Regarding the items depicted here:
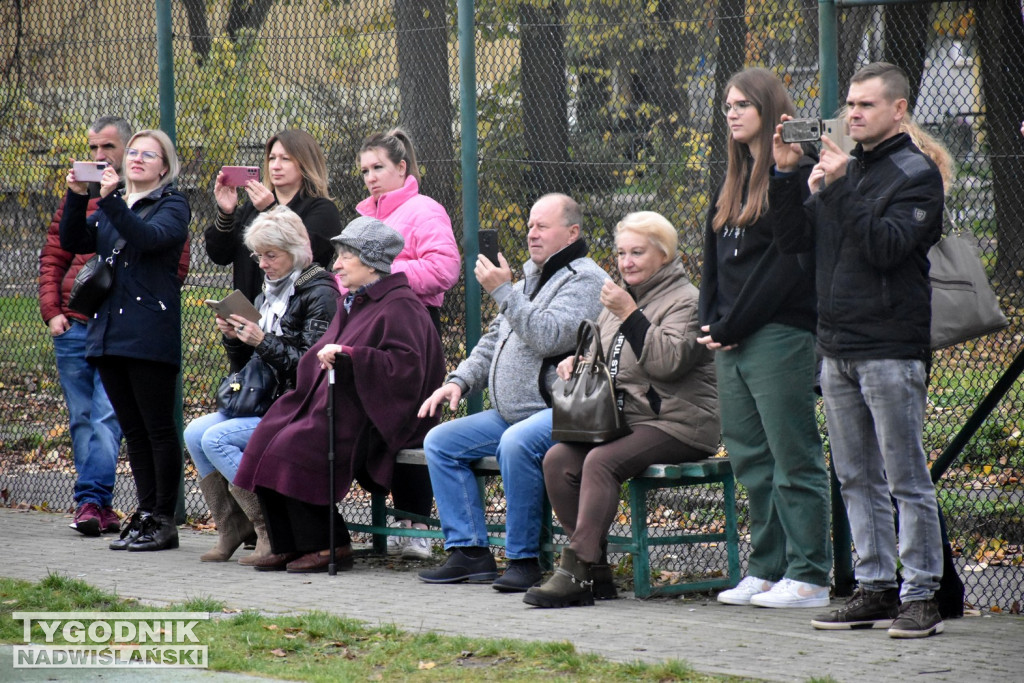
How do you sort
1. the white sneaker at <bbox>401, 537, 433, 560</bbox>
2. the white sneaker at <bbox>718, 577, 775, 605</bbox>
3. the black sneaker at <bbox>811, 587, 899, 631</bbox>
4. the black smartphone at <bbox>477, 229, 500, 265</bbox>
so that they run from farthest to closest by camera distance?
the white sneaker at <bbox>401, 537, 433, 560</bbox>
the black smartphone at <bbox>477, 229, 500, 265</bbox>
the white sneaker at <bbox>718, 577, 775, 605</bbox>
the black sneaker at <bbox>811, 587, 899, 631</bbox>

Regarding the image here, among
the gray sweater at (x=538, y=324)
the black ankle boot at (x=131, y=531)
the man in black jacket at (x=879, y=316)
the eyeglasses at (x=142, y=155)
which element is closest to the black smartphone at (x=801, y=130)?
the man in black jacket at (x=879, y=316)

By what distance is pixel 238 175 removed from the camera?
7.56 metres

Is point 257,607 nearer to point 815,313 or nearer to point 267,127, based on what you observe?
point 815,313

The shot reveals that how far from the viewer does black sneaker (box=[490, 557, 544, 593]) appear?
20.6 ft

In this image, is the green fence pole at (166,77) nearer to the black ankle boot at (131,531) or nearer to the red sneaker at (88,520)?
the red sneaker at (88,520)

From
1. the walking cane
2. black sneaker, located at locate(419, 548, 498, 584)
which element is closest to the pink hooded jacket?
the walking cane

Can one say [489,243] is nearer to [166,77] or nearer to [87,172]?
[87,172]

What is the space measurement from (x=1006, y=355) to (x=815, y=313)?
80 centimetres

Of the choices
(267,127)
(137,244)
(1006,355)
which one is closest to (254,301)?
(137,244)

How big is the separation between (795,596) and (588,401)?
112 centimetres

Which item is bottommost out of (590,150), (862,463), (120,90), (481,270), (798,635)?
(798,635)

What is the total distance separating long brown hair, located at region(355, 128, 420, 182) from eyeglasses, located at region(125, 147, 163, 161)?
42.4 inches

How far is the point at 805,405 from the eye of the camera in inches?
227

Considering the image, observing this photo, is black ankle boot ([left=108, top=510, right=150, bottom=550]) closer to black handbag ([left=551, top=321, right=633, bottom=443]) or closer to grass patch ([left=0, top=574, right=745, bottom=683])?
grass patch ([left=0, top=574, right=745, bottom=683])
